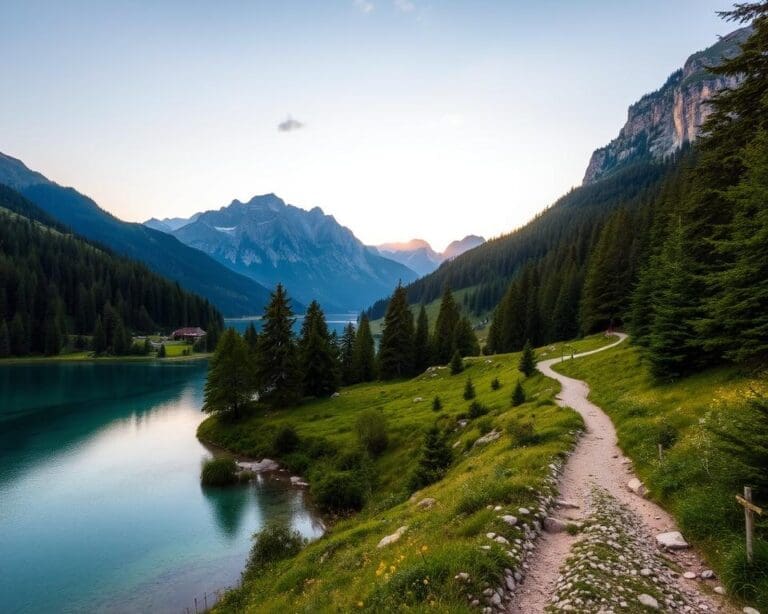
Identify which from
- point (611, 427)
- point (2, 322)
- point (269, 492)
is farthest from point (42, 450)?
point (2, 322)

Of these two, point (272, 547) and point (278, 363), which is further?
point (278, 363)

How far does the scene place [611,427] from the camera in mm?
25891

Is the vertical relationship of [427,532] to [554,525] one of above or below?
below

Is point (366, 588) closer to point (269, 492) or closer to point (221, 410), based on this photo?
point (269, 492)

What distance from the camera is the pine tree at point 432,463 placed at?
28016 millimetres

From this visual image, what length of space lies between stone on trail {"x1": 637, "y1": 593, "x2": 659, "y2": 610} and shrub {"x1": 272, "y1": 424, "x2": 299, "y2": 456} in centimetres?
4287

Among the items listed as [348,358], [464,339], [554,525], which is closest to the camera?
[554,525]

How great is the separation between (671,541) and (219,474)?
40246 millimetres

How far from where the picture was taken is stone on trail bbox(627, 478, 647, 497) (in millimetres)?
16297

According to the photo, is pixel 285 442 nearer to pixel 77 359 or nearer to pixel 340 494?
pixel 340 494

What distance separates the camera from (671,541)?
40.7 feet

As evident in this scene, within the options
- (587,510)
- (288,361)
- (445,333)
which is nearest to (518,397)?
(587,510)

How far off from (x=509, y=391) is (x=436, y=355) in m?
39.2

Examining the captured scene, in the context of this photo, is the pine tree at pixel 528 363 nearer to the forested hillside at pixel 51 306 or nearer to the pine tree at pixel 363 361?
the pine tree at pixel 363 361
